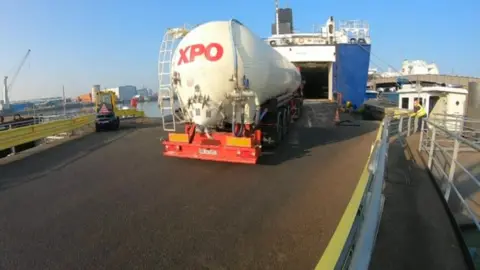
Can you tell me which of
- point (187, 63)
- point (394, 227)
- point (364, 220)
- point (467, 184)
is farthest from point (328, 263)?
point (467, 184)

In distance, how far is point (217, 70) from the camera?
24.4 feet

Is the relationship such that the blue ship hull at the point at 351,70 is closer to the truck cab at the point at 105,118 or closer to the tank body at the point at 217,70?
the tank body at the point at 217,70

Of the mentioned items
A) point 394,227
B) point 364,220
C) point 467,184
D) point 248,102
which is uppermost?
point 248,102

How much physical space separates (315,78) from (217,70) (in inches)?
832

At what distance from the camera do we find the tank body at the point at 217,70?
24.4 ft

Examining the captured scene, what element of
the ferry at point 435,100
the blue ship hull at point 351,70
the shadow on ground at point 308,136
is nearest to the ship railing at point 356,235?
the shadow on ground at point 308,136

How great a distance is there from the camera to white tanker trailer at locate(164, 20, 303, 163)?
24.5ft

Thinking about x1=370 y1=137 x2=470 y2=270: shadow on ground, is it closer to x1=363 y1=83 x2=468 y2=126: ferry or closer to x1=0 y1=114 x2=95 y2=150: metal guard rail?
x1=0 y1=114 x2=95 y2=150: metal guard rail

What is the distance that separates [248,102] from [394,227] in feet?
14.2

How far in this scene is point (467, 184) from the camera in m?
8.96

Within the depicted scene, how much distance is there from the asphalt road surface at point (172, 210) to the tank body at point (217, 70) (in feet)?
4.83

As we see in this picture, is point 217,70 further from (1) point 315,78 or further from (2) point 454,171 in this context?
(1) point 315,78

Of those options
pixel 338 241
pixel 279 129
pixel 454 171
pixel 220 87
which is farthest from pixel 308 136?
pixel 338 241

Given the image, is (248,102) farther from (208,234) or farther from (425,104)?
(425,104)
